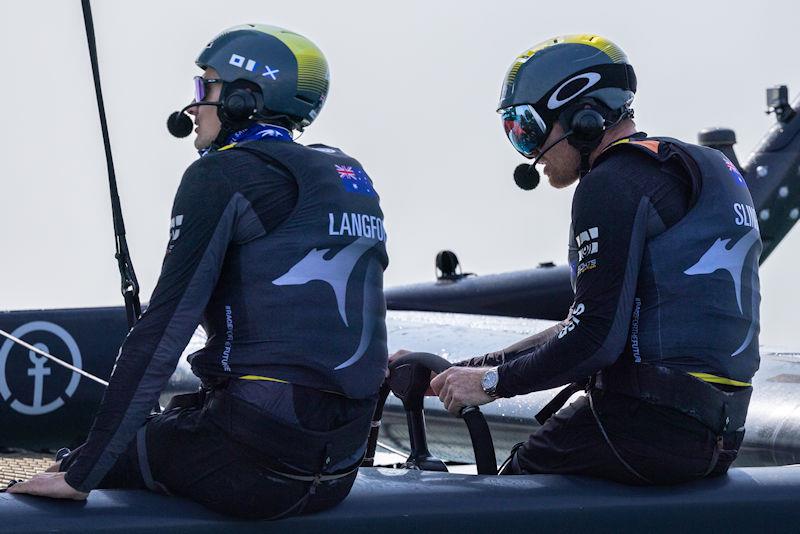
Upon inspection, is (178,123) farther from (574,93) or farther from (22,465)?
(22,465)

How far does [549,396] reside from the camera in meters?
5.03

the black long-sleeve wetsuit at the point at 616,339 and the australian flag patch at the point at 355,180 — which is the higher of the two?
the australian flag patch at the point at 355,180

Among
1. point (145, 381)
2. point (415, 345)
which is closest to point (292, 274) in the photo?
point (145, 381)

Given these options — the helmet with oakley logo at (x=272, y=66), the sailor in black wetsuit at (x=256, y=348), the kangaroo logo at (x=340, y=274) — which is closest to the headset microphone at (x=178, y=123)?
the helmet with oakley logo at (x=272, y=66)

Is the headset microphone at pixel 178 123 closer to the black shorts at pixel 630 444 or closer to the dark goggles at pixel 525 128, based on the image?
the dark goggles at pixel 525 128

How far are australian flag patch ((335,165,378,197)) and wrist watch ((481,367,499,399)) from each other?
46 cm

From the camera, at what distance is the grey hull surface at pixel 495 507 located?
8.07ft

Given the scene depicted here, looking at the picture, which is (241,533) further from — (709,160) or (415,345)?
(415,345)

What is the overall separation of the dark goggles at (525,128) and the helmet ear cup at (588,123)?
0.10m

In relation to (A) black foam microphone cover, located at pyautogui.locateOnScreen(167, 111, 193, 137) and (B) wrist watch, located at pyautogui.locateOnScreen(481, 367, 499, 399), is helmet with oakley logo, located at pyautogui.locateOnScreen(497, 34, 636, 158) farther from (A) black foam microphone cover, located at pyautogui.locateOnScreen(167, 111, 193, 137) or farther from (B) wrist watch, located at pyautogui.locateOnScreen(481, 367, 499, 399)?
(A) black foam microphone cover, located at pyautogui.locateOnScreen(167, 111, 193, 137)

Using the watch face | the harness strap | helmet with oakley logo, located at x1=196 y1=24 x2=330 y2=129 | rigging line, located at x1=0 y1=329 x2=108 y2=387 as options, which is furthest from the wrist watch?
rigging line, located at x1=0 y1=329 x2=108 y2=387

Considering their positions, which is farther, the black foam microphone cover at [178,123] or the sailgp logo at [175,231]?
the black foam microphone cover at [178,123]

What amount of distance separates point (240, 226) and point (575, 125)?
Result: 80cm

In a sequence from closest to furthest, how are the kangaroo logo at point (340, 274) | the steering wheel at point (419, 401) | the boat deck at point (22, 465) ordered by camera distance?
the kangaroo logo at point (340, 274)
the steering wheel at point (419, 401)
the boat deck at point (22, 465)
